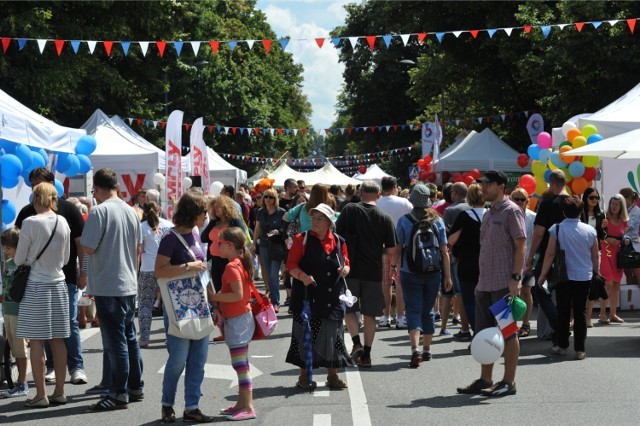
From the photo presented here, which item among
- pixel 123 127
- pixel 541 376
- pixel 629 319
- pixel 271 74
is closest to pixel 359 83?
pixel 271 74

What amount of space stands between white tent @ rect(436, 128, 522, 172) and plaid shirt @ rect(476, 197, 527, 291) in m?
19.7

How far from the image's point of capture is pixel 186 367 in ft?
26.1

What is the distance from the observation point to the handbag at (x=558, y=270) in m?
11.0

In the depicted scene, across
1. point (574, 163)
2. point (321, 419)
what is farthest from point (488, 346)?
point (574, 163)

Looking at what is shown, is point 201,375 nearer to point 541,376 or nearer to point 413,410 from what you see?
point 413,410

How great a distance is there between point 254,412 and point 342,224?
295cm

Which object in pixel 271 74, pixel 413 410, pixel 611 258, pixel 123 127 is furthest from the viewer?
pixel 271 74

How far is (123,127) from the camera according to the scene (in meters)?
26.3

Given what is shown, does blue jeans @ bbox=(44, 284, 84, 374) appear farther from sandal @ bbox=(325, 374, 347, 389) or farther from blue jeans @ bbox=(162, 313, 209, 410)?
sandal @ bbox=(325, 374, 347, 389)

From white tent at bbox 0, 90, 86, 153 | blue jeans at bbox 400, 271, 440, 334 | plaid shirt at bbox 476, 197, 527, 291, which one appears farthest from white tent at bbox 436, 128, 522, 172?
plaid shirt at bbox 476, 197, 527, 291

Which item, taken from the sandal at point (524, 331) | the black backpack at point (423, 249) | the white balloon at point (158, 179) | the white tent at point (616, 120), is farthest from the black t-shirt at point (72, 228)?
the white balloon at point (158, 179)

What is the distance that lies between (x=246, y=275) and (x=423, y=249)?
3.11m

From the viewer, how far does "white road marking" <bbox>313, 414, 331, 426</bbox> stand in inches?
308

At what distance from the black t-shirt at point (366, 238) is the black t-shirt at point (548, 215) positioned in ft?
7.55
